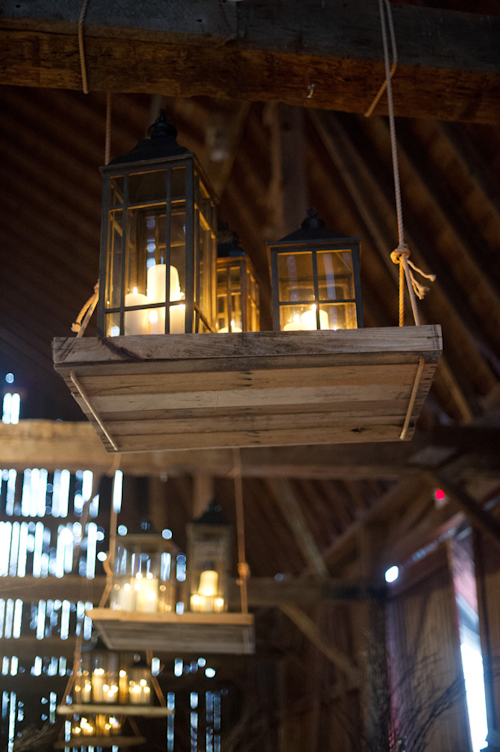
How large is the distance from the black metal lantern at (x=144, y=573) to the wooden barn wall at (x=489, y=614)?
218cm

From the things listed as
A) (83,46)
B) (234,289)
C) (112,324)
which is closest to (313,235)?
(234,289)

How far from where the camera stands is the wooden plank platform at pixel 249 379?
1.64m

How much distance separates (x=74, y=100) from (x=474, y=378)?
3500 mm

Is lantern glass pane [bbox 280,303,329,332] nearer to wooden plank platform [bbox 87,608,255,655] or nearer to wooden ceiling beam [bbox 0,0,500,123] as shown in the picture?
wooden ceiling beam [bbox 0,0,500,123]

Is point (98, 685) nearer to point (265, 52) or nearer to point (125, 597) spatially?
point (125, 597)

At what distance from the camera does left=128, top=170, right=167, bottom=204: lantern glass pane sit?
Result: 205 centimetres

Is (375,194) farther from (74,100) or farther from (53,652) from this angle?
(53,652)

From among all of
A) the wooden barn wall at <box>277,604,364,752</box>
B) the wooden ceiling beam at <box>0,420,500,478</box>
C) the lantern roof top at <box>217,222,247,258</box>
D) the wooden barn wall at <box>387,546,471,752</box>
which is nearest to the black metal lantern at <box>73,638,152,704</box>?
the wooden ceiling beam at <box>0,420,500,478</box>

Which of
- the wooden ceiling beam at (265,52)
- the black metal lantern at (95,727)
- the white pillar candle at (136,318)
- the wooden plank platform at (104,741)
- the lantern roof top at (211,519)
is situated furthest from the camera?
the black metal lantern at (95,727)

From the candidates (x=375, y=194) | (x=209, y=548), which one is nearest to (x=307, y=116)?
(x=375, y=194)

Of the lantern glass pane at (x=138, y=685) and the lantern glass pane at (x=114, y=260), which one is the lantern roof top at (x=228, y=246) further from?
the lantern glass pane at (x=138, y=685)

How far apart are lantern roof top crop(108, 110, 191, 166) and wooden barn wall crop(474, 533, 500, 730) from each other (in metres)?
4.07

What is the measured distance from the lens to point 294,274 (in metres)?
2.13

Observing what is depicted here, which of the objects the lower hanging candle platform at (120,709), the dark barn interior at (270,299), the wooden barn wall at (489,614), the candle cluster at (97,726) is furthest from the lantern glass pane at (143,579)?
the wooden barn wall at (489,614)
